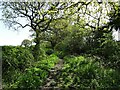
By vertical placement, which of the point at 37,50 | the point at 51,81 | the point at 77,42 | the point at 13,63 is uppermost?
the point at 77,42

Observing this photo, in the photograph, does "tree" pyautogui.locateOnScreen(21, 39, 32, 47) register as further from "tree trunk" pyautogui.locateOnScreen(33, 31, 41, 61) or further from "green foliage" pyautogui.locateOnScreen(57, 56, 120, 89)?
"green foliage" pyautogui.locateOnScreen(57, 56, 120, 89)

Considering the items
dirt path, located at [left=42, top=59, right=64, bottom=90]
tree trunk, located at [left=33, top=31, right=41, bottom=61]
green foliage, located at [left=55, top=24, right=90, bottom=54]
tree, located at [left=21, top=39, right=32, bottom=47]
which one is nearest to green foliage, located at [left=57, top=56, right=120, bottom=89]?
dirt path, located at [left=42, top=59, right=64, bottom=90]

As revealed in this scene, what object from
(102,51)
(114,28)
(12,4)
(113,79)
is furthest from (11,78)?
(12,4)

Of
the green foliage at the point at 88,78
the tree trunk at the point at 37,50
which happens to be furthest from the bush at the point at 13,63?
the tree trunk at the point at 37,50

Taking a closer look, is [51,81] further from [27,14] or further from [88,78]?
[27,14]

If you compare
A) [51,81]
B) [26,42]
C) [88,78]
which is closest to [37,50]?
[26,42]

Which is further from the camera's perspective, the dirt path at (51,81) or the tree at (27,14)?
the tree at (27,14)

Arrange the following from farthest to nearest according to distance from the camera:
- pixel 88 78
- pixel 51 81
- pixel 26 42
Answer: pixel 26 42 < pixel 51 81 < pixel 88 78

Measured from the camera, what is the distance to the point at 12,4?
1568 cm

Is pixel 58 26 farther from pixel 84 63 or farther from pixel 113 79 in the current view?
pixel 113 79

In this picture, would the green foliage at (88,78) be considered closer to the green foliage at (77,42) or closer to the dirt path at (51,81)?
the dirt path at (51,81)

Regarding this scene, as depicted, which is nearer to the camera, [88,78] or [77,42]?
[88,78]

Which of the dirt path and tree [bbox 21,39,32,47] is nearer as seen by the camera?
the dirt path

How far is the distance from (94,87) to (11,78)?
2.71 metres
